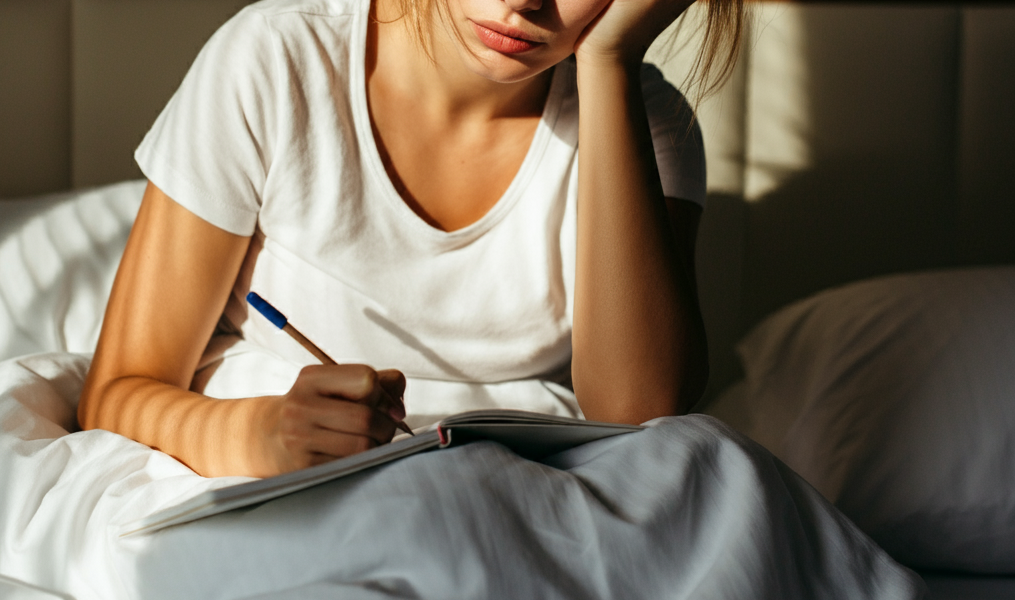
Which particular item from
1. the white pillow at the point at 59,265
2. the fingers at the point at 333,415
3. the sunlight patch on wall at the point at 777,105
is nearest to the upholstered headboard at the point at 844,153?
the sunlight patch on wall at the point at 777,105

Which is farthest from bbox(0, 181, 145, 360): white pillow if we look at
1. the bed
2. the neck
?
the neck

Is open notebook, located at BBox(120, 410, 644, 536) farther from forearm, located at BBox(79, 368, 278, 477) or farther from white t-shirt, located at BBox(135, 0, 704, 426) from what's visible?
white t-shirt, located at BBox(135, 0, 704, 426)

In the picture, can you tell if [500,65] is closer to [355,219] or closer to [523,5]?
[523,5]

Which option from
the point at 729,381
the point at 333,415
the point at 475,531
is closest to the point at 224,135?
the point at 333,415

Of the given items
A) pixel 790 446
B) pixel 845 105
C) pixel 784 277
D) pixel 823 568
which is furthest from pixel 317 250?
pixel 845 105

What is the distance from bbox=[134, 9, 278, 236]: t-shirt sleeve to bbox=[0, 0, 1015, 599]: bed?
0.25m

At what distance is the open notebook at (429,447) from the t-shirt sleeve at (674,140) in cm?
39

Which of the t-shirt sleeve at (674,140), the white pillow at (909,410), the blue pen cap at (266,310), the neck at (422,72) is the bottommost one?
the white pillow at (909,410)

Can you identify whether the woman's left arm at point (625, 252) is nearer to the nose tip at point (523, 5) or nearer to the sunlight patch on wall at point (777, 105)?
the nose tip at point (523, 5)

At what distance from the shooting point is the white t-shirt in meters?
0.80

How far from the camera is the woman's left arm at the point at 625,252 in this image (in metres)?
0.79

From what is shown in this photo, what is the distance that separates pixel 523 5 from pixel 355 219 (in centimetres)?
29

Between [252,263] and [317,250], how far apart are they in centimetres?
9

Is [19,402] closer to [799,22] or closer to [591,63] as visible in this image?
[591,63]
